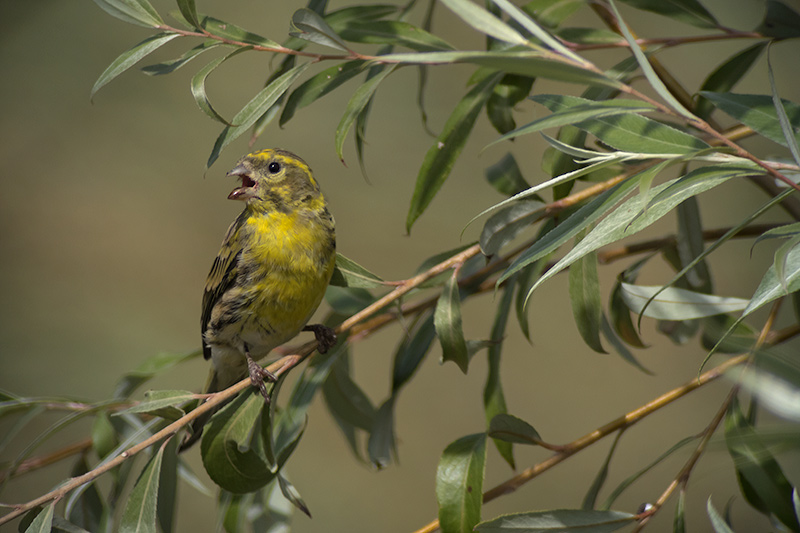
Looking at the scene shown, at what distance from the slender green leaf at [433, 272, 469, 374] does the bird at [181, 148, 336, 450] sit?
28 centimetres

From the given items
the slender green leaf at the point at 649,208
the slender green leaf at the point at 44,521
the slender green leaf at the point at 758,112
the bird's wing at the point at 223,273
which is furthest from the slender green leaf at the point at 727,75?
the slender green leaf at the point at 44,521

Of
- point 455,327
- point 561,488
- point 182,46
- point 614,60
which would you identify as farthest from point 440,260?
point 182,46

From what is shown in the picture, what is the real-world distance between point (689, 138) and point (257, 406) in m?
0.71

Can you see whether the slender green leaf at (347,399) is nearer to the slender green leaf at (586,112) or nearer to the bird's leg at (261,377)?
the bird's leg at (261,377)

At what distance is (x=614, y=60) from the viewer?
338 cm

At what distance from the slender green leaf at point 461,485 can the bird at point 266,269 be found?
0.34m

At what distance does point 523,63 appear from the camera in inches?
24.7

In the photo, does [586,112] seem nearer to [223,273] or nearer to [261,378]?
[261,378]

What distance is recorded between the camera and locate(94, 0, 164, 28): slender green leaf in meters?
0.96

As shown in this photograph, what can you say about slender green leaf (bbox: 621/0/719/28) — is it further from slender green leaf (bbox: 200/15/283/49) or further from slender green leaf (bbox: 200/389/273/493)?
slender green leaf (bbox: 200/389/273/493)

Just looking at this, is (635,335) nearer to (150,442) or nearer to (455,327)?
(455,327)

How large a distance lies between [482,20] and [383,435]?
75cm

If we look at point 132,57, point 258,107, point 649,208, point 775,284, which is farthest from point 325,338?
point 775,284

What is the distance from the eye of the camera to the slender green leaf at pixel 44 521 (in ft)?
2.79
